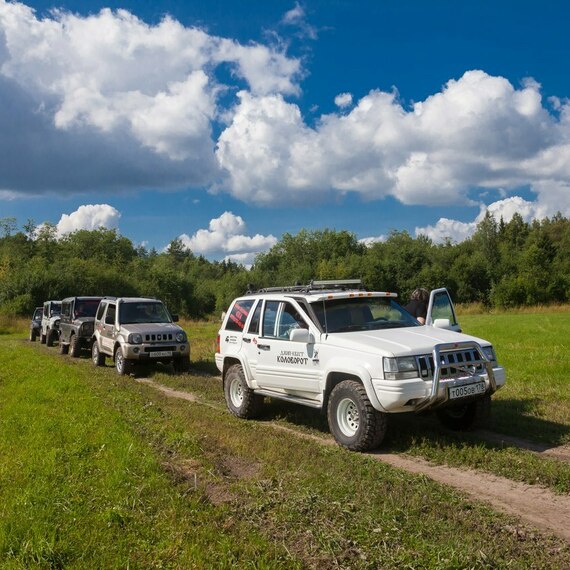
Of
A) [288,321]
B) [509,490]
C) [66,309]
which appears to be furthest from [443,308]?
[66,309]

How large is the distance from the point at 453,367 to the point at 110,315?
1177 centimetres

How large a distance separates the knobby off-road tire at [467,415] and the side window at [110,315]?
10472mm

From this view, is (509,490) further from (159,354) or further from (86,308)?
(86,308)

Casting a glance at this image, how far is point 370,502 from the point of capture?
15.8ft

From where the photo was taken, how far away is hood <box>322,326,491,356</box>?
21.6ft

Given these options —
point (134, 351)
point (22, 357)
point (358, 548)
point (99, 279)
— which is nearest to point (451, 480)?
point (358, 548)

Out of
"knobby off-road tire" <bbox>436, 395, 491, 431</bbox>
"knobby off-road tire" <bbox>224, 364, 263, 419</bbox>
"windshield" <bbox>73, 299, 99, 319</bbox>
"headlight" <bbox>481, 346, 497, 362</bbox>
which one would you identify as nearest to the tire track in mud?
"knobby off-road tire" <bbox>436, 395, 491, 431</bbox>

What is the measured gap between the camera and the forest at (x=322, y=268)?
5646 cm

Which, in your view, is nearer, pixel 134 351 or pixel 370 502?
pixel 370 502

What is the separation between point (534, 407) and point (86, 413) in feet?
23.2

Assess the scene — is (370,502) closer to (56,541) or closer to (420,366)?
(420,366)

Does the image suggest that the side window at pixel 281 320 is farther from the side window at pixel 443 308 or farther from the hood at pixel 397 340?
the side window at pixel 443 308

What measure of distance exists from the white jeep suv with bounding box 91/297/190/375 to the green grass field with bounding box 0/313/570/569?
4.98m

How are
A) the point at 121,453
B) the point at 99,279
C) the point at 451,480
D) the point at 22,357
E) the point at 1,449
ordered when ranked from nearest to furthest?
the point at 451,480
the point at 121,453
the point at 1,449
the point at 22,357
the point at 99,279
